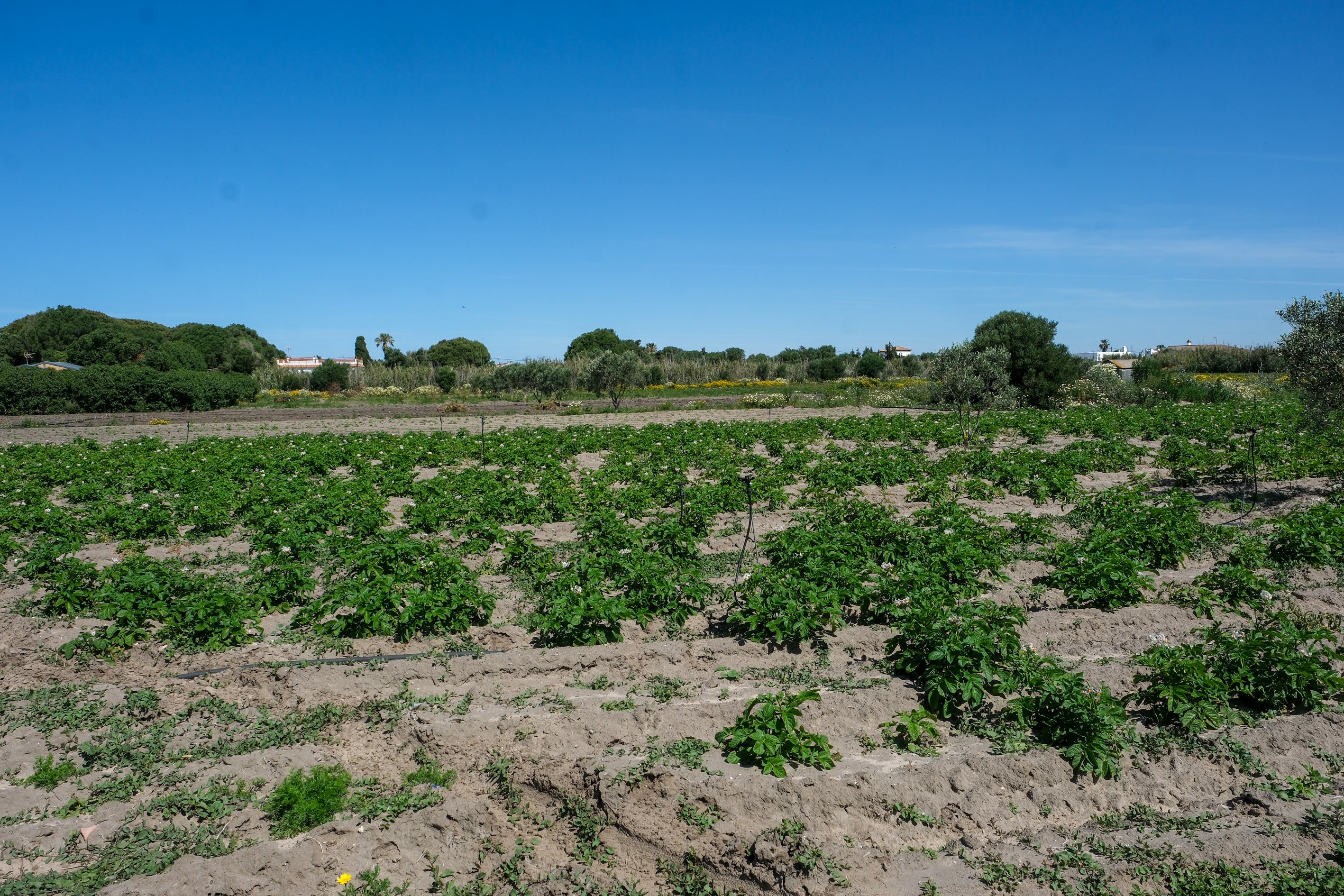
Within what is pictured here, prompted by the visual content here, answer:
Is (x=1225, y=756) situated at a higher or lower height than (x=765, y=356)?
lower

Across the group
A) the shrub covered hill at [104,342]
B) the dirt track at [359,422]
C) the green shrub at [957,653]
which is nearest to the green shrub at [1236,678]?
the green shrub at [957,653]

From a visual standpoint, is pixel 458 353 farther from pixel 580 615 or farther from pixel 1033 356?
pixel 580 615

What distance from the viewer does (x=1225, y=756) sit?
16.9 feet

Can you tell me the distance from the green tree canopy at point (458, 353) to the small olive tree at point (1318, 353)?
297 feet

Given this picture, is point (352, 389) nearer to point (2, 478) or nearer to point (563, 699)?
point (2, 478)

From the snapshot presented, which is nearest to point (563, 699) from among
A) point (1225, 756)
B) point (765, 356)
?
point (1225, 756)

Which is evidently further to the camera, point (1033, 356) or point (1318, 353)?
point (1033, 356)

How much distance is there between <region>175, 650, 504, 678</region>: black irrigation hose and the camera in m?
7.11

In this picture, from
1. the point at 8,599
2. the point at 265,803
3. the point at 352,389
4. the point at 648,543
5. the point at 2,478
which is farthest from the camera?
the point at 352,389

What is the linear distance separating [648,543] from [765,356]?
81.8 m

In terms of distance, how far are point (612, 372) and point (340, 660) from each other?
147 ft

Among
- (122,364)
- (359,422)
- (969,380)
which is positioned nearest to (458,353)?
(122,364)

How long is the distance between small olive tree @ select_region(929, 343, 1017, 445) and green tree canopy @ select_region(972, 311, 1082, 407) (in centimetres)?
1039

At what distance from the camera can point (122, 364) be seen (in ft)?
200
